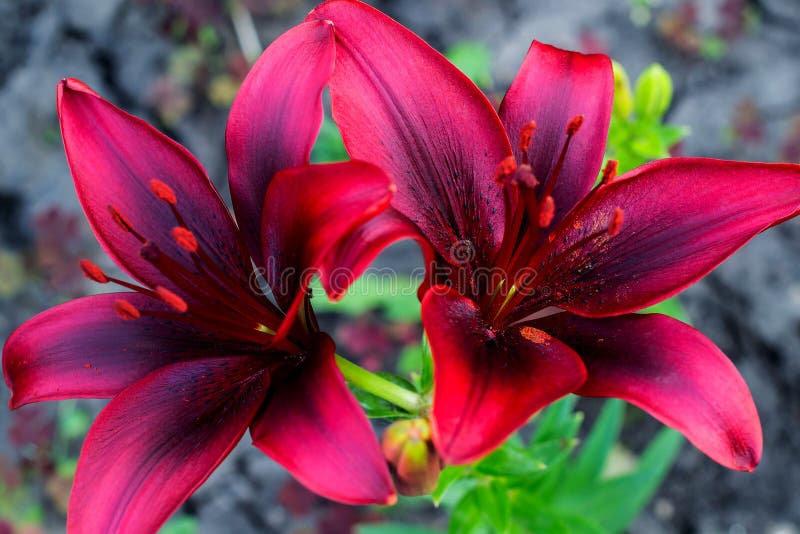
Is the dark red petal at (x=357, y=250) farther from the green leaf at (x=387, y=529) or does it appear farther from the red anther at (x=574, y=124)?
the green leaf at (x=387, y=529)

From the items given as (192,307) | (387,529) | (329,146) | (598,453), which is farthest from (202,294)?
(329,146)

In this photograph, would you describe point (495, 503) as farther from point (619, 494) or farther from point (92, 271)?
point (92, 271)

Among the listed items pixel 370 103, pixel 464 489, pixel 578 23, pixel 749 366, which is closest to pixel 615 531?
pixel 464 489

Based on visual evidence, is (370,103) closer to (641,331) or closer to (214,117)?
(641,331)

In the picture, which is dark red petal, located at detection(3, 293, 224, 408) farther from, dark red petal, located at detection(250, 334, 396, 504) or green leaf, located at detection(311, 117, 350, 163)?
green leaf, located at detection(311, 117, 350, 163)

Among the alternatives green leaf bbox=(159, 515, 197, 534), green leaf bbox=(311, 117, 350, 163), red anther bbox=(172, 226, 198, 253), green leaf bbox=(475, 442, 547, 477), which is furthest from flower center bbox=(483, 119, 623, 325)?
green leaf bbox=(159, 515, 197, 534)
